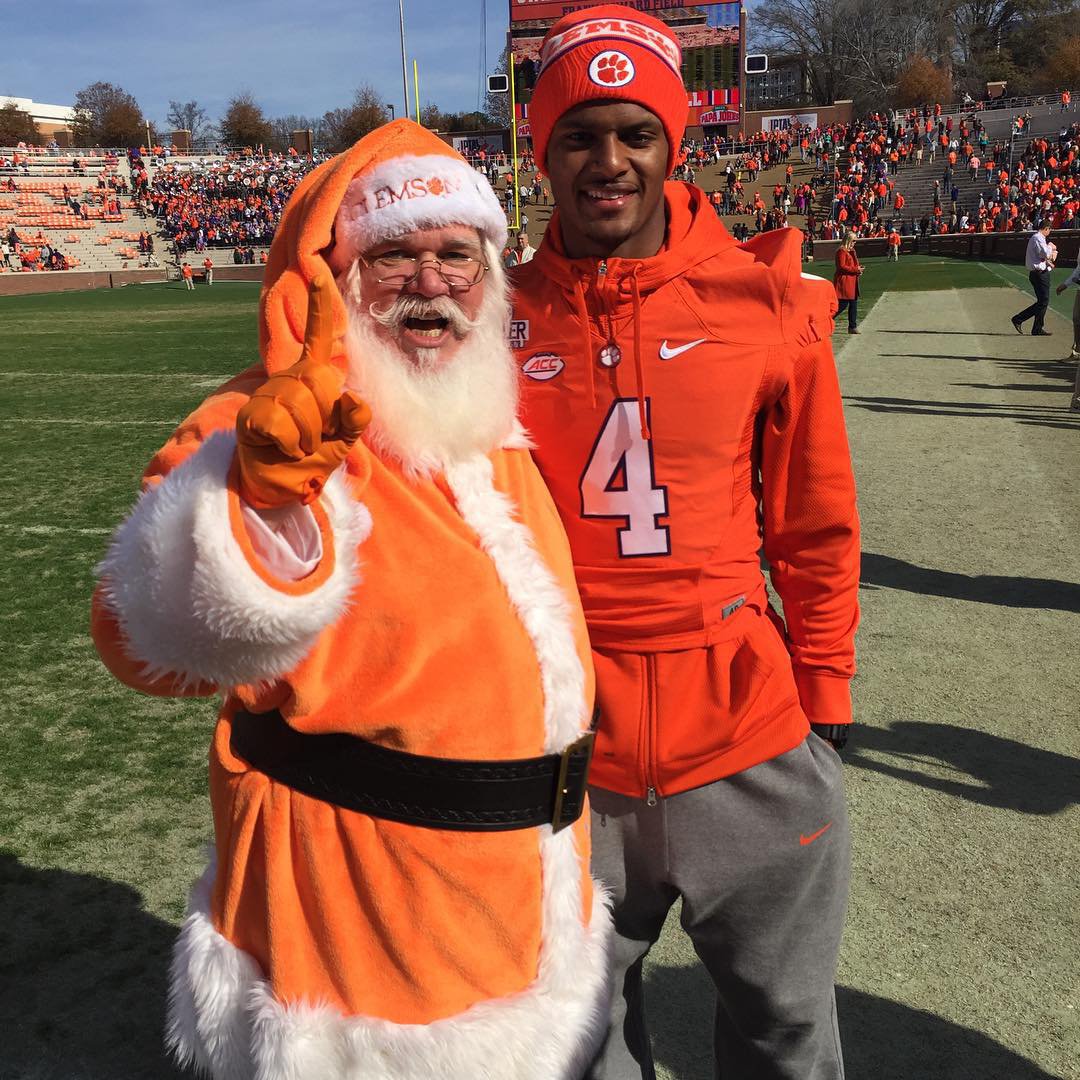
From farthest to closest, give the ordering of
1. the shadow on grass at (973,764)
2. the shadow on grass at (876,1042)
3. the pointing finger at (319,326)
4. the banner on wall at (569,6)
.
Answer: the banner on wall at (569,6), the shadow on grass at (973,764), the shadow on grass at (876,1042), the pointing finger at (319,326)

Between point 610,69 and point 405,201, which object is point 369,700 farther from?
point 610,69

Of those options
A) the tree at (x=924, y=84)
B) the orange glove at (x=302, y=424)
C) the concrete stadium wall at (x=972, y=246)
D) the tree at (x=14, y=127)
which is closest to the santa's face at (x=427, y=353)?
the orange glove at (x=302, y=424)

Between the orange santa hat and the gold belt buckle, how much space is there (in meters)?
0.78

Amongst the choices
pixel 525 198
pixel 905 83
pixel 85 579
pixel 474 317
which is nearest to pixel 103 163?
pixel 525 198

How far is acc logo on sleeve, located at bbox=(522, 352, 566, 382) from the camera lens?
6.56ft

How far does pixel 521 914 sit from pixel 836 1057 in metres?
0.82

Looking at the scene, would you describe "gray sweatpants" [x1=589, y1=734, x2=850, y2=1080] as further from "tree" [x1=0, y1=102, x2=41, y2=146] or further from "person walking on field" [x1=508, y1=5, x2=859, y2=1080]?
"tree" [x1=0, y1=102, x2=41, y2=146]

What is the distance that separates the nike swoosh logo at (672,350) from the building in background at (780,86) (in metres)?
90.2

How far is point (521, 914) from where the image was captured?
1642mm

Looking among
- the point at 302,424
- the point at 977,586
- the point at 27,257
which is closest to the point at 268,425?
the point at 302,424

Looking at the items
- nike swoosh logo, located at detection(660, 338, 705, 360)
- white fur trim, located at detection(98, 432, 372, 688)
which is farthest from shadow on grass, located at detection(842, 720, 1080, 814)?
white fur trim, located at detection(98, 432, 372, 688)

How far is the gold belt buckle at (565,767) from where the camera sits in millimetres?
1666

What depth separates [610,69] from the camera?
1.92 m

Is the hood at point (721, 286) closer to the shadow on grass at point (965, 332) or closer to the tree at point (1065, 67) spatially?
the shadow on grass at point (965, 332)
